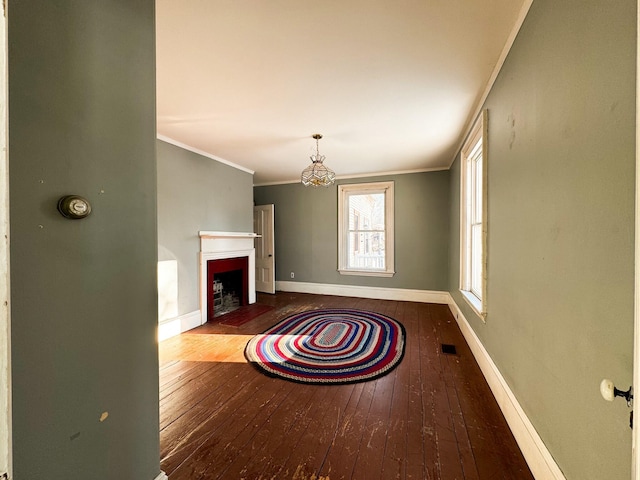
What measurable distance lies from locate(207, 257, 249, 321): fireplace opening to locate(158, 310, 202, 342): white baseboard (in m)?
0.24

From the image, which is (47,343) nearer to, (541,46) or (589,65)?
(589,65)

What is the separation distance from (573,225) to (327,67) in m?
1.78

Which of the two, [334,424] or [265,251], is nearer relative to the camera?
[334,424]

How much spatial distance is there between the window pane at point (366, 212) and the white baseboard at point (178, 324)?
3.26 metres

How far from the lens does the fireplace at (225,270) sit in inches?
153

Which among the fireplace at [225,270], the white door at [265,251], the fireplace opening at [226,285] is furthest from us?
the white door at [265,251]

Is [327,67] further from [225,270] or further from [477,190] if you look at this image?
[225,270]

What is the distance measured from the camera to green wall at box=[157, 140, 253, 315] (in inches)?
132

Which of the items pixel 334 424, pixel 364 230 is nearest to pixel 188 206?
pixel 334 424

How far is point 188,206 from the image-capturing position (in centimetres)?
367

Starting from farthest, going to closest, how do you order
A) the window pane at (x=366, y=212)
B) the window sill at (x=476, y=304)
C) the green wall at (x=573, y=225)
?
1. the window pane at (x=366, y=212)
2. the window sill at (x=476, y=304)
3. the green wall at (x=573, y=225)

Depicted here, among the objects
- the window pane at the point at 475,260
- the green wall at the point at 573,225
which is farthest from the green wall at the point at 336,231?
the green wall at the point at 573,225

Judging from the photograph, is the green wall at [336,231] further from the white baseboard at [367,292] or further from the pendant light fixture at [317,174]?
the pendant light fixture at [317,174]

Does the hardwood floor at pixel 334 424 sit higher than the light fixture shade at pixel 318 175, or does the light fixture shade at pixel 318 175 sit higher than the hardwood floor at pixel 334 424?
the light fixture shade at pixel 318 175
